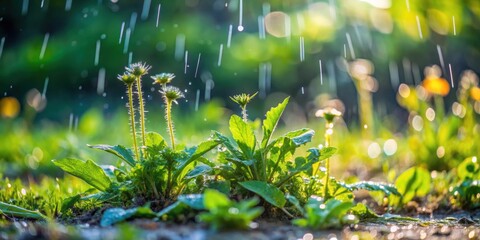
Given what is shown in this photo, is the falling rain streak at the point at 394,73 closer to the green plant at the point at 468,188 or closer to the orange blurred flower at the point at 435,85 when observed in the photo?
the orange blurred flower at the point at 435,85

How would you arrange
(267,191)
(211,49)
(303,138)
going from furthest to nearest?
(211,49)
(303,138)
(267,191)

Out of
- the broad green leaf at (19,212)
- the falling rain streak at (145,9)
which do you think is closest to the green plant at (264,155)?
the broad green leaf at (19,212)

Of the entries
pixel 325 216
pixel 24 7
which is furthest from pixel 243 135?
pixel 24 7

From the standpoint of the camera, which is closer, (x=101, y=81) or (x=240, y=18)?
(x=101, y=81)

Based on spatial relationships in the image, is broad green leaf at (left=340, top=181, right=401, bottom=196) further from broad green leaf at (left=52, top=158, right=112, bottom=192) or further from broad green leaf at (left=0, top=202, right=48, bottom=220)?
broad green leaf at (left=0, top=202, right=48, bottom=220)

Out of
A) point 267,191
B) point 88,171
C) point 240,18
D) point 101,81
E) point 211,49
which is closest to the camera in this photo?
point 267,191

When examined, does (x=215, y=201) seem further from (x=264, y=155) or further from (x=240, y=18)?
(x=240, y=18)

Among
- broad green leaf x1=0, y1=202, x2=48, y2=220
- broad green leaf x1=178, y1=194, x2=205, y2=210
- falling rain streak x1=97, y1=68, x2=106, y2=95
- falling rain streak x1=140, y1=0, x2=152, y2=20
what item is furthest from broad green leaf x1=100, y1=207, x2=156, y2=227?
falling rain streak x1=140, y1=0, x2=152, y2=20
